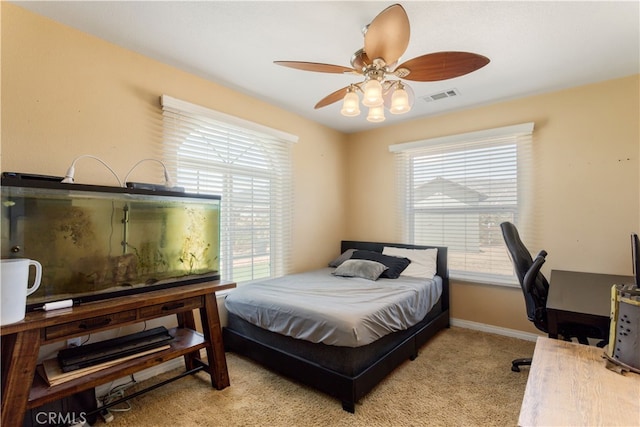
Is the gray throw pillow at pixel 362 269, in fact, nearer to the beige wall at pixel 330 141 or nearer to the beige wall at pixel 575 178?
the beige wall at pixel 330 141

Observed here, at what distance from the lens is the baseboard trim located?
297 centimetres

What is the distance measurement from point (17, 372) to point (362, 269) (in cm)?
256

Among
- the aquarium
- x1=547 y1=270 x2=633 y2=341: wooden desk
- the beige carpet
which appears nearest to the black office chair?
x1=547 y1=270 x2=633 y2=341: wooden desk

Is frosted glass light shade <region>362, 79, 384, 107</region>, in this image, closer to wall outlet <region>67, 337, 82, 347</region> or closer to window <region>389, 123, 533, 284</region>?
window <region>389, 123, 533, 284</region>

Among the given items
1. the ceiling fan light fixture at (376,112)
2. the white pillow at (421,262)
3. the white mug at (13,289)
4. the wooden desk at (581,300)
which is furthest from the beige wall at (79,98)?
the wooden desk at (581,300)

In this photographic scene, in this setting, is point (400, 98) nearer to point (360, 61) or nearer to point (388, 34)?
point (360, 61)

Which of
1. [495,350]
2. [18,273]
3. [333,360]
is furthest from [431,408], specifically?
[18,273]

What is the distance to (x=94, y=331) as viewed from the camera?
1.57 m

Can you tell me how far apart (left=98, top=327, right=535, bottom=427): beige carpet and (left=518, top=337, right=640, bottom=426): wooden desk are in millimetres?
1009

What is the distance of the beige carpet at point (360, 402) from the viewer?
1.79 m

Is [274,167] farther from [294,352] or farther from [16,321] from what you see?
[16,321]

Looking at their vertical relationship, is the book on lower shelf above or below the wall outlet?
below

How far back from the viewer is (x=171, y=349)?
76.1 inches

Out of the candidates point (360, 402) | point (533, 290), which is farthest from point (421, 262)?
point (360, 402)
